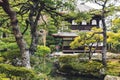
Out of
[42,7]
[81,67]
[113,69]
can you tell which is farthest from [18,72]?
[81,67]

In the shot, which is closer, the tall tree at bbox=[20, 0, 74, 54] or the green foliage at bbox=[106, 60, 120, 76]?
the tall tree at bbox=[20, 0, 74, 54]

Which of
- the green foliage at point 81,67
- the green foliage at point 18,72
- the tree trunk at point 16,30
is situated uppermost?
the tree trunk at point 16,30

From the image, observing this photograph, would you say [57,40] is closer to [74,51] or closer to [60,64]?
[74,51]

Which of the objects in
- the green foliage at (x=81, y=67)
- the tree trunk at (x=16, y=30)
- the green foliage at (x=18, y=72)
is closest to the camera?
the green foliage at (x=18, y=72)

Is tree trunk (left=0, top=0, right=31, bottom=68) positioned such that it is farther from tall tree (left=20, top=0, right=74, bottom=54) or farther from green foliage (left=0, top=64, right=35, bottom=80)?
tall tree (left=20, top=0, right=74, bottom=54)

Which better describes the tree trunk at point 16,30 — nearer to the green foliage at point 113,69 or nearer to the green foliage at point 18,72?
the green foliage at point 18,72

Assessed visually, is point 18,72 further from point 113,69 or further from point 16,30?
point 113,69

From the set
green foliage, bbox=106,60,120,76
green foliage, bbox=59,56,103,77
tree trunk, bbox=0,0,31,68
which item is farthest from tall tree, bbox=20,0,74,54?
green foliage, bbox=59,56,103,77

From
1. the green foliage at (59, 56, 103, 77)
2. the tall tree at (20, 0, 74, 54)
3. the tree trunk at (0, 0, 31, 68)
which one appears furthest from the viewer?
the green foliage at (59, 56, 103, 77)

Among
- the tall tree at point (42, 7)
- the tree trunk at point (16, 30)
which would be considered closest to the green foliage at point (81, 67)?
the tall tree at point (42, 7)

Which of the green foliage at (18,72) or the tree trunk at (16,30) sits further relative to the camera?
the tree trunk at (16,30)

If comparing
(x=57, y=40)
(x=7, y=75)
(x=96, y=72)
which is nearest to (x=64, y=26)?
(x=96, y=72)

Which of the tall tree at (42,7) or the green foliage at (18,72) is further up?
the tall tree at (42,7)

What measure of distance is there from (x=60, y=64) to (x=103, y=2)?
6.53 meters
